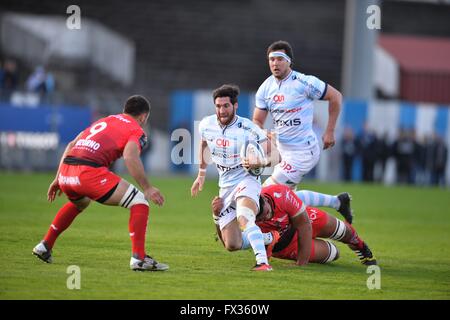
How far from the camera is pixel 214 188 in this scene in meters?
23.8

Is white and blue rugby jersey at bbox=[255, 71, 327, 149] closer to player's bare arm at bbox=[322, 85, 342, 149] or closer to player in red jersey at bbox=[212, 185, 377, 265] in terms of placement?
player's bare arm at bbox=[322, 85, 342, 149]

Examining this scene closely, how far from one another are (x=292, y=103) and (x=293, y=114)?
17 centimetres

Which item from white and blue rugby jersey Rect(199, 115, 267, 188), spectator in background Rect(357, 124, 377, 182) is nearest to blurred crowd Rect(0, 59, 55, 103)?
spectator in background Rect(357, 124, 377, 182)

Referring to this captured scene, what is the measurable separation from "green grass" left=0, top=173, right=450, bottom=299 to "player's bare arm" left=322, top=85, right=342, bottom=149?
1.52m

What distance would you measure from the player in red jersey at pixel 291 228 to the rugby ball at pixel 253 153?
0.30 meters

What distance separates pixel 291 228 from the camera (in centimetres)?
1002

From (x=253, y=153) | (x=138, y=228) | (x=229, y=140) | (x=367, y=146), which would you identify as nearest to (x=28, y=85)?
(x=367, y=146)

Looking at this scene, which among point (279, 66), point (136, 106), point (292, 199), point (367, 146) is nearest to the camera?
point (136, 106)

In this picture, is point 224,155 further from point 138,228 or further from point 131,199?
point 138,228

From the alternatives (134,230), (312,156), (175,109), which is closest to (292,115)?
(312,156)

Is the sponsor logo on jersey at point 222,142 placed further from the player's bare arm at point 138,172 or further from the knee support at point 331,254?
the knee support at point 331,254

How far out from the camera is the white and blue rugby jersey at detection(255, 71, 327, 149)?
37.4ft

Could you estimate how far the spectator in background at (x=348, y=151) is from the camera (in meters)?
29.3

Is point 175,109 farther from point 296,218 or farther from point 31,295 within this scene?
point 31,295
